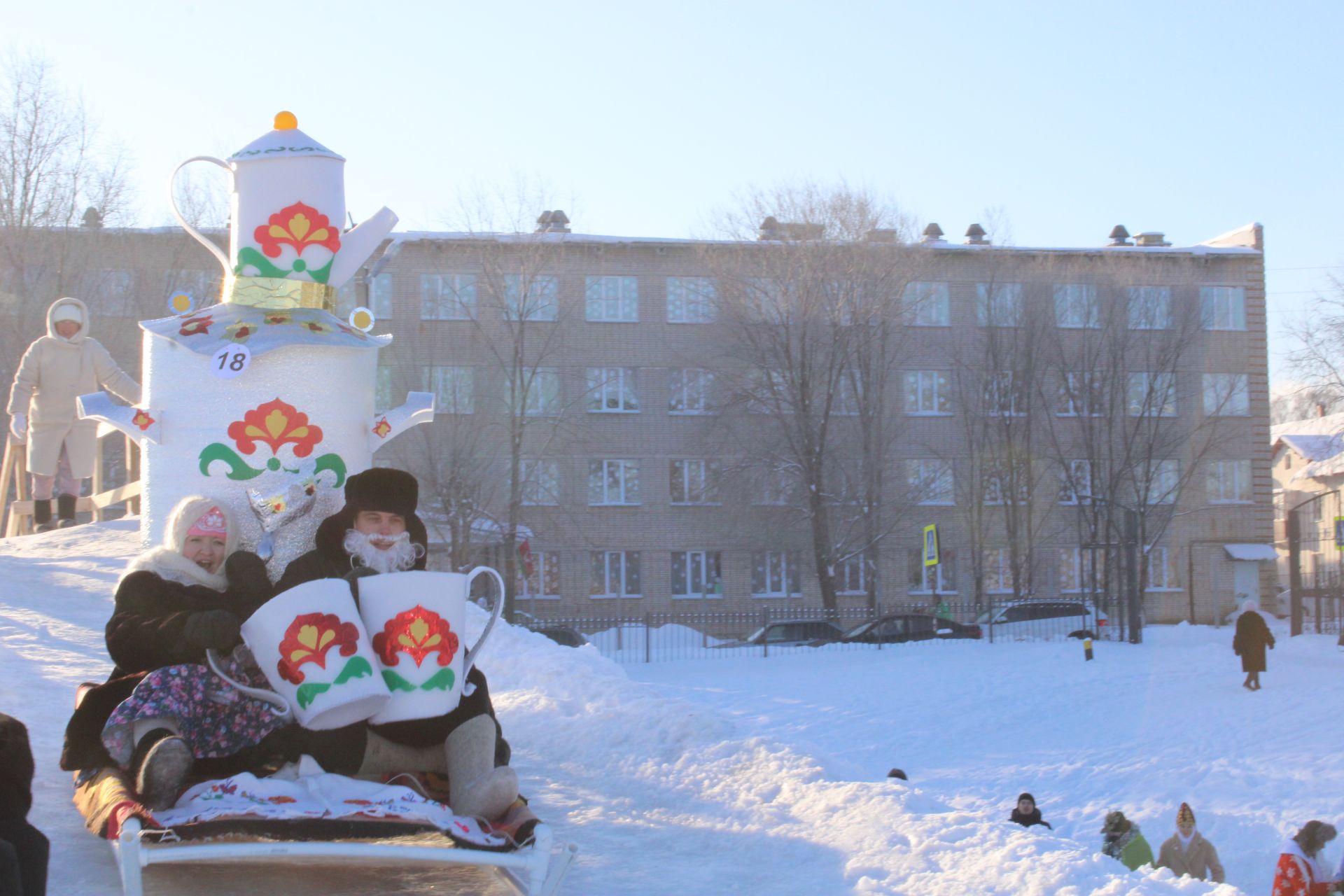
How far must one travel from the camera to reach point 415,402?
336 inches

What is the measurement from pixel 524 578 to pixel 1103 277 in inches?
752

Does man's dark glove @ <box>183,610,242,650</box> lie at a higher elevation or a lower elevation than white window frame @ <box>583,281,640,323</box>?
lower

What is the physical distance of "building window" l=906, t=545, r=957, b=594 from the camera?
135 ft

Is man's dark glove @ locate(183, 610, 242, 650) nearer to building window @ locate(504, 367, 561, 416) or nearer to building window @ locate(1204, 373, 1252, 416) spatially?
building window @ locate(504, 367, 561, 416)

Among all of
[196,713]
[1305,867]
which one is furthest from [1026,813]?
[196,713]

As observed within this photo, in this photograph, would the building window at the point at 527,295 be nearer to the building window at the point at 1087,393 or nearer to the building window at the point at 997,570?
the building window at the point at 997,570

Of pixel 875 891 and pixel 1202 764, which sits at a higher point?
pixel 875 891

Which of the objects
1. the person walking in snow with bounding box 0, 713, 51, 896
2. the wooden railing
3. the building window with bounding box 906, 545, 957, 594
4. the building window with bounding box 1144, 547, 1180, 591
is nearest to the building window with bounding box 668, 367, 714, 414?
the building window with bounding box 906, 545, 957, 594

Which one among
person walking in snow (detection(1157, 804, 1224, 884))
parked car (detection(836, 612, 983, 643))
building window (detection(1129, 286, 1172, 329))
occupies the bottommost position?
person walking in snow (detection(1157, 804, 1224, 884))

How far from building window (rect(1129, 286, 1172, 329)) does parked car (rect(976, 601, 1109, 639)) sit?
11.7 meters

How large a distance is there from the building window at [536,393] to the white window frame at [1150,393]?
54.4 ft

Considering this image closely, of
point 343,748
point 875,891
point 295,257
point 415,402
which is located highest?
point 295,257

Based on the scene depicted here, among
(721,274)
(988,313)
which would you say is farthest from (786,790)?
(988,313)

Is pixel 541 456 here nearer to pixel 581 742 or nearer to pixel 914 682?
pixel 914 682
